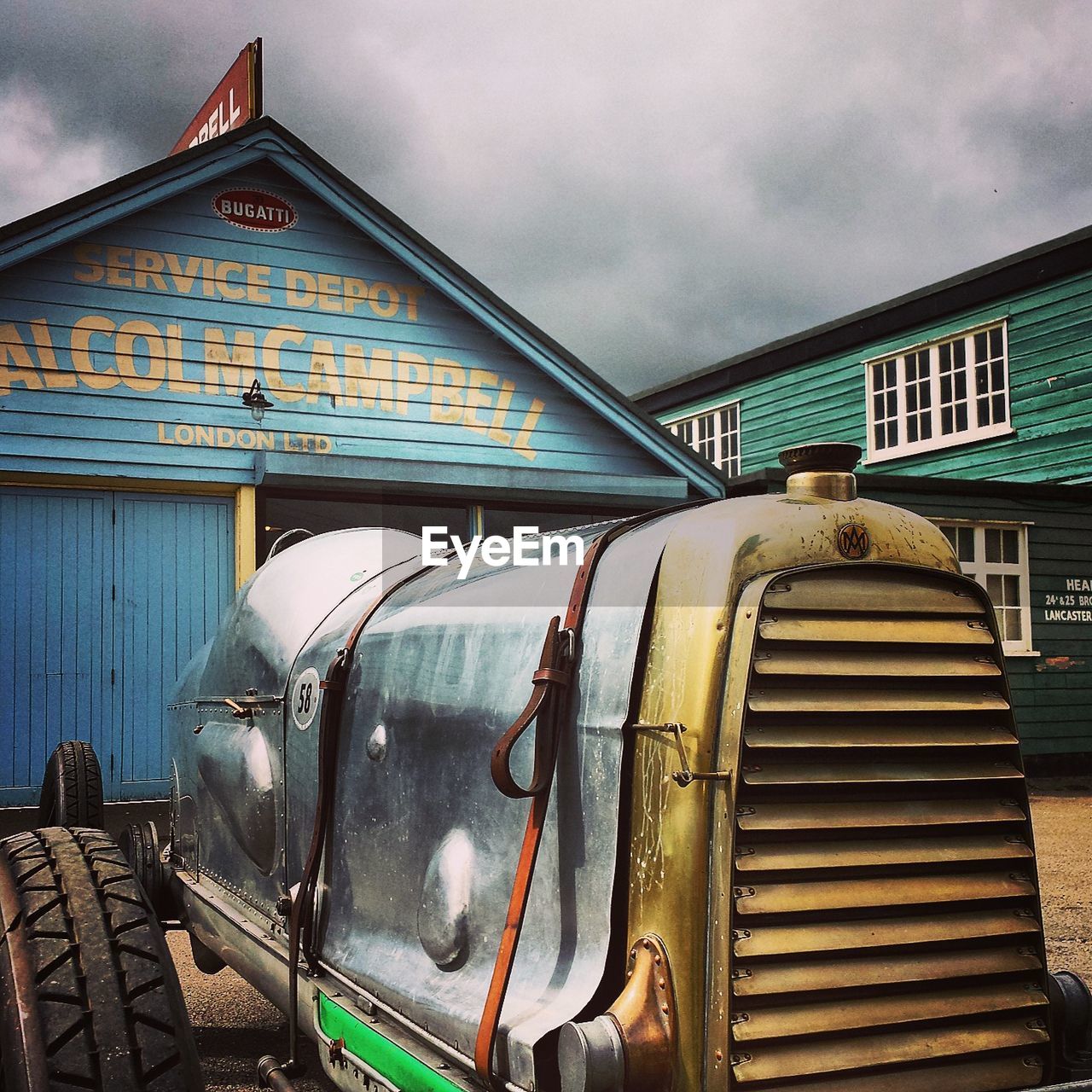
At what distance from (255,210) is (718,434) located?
40.1 feet

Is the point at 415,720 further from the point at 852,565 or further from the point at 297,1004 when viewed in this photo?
the point at 852,565

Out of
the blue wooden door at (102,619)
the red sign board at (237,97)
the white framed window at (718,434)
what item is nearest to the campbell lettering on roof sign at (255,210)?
the red sign board at (237,97)

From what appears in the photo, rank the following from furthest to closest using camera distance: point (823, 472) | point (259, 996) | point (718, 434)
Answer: point (718, 434) → point (259, 996) → point (823, 472)

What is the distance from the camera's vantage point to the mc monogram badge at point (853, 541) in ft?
6.31

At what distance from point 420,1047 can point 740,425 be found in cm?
1794

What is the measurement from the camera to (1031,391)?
14453 millimetres

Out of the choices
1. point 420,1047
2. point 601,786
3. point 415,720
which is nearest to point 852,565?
point 601,786

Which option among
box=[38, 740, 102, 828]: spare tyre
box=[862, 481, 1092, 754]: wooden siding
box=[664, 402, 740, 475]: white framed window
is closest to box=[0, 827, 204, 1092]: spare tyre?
box=[38, 740, 102, 828]: spare tyre

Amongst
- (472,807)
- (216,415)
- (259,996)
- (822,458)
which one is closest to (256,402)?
(216,415)

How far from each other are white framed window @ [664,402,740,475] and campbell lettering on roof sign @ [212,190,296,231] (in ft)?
36.0

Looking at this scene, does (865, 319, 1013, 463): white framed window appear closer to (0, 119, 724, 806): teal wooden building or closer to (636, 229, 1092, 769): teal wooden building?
(636, 229, 1092, 769): teal wooden building

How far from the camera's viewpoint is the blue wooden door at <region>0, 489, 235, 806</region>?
8.24 meters

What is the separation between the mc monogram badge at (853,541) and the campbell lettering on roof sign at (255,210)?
27.3 ft

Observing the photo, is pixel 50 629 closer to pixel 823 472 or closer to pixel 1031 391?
pixel 823 472
